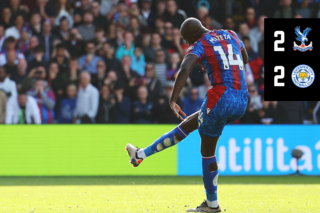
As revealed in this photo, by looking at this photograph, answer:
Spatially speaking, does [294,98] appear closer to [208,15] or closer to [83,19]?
[208,15]

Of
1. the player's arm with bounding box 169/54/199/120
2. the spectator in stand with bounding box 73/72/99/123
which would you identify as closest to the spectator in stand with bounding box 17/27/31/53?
the spectator in stand with bounding box 73/72/99/123

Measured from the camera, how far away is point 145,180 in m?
9.73

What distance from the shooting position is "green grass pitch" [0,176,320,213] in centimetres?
574

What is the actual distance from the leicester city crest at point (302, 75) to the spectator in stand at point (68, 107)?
6153mm

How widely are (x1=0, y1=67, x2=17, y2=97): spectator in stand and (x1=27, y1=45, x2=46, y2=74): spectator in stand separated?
56 cm

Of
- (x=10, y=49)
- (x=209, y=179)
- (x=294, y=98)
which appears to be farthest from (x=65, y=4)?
(x=209, y=179)

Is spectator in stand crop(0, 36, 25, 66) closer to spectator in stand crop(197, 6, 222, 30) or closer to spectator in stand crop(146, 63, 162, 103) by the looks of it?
spectator in stand crop(146, 63, 162, 103)

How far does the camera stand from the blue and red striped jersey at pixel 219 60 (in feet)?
16.7

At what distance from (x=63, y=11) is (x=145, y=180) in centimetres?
612

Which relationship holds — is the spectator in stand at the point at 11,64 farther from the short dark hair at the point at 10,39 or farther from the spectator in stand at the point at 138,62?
the spectator in stand at the point at 138,62

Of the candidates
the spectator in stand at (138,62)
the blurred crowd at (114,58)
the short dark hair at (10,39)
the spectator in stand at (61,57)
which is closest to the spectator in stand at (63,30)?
the blurred crowd at (114,58)

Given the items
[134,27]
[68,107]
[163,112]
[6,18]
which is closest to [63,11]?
[6,18]

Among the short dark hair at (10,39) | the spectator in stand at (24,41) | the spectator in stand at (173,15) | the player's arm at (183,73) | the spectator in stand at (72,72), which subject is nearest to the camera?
the player's arm at (183,73)

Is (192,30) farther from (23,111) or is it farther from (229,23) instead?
(229,23)
